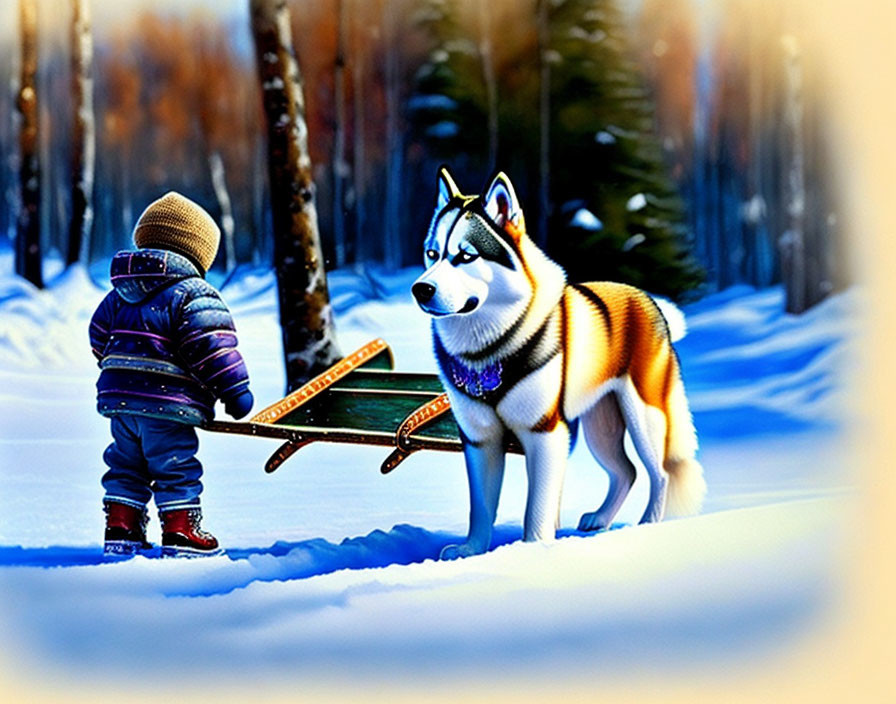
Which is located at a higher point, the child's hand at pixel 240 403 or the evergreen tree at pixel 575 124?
the evergreen tree at pixel 575 124

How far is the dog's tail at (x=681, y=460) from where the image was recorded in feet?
9.44

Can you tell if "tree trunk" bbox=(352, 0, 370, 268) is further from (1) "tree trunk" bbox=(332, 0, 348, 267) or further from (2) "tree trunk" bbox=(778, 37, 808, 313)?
(2) "tree trunk" bbox=(778, 37, 808, 313)

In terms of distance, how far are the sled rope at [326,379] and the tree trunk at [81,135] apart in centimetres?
67

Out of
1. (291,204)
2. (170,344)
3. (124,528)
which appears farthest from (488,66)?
(124,528)

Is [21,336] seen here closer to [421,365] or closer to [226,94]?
[226,94]

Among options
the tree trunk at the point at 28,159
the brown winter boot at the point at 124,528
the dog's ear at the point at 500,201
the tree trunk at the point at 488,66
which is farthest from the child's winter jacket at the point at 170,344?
the tree trunk at the point at 488,66

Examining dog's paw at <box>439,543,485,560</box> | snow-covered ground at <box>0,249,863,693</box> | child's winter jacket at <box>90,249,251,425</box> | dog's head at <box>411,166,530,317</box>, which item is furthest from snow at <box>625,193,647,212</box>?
child's winter jacket at <box>90,249,251,425</box>

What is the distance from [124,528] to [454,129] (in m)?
1.26

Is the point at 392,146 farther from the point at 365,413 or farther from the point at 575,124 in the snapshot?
the point at 365,413

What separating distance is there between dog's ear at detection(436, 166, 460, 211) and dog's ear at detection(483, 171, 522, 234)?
3.4 inches

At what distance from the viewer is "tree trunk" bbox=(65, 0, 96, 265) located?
3.07 metres

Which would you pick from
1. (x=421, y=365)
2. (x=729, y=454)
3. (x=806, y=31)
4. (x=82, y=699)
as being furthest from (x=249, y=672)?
(x=806, y=31)

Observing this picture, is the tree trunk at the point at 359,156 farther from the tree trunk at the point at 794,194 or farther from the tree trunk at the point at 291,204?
the tree trunk at the point at 794,194

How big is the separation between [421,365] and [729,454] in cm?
80
